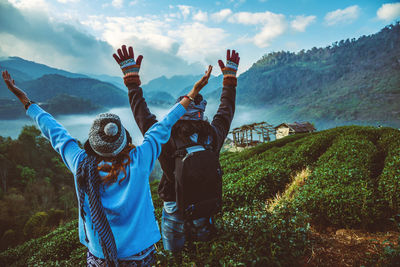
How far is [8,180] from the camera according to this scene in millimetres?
43219

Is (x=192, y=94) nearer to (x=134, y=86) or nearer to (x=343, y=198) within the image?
(x=134, y=86)

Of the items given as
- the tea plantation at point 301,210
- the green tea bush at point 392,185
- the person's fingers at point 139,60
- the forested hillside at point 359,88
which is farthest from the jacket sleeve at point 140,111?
the forested hillside at point 359,88

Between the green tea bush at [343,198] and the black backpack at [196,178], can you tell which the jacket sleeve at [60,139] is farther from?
the green tea bush at [343,198]

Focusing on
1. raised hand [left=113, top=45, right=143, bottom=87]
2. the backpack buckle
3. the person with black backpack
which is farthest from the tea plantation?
raised hand [left=113, top=45, right=143, bottom=87]

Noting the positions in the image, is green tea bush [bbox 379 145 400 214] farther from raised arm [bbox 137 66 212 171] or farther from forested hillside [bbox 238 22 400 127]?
forested hillside [bbox 238 22 400 127]

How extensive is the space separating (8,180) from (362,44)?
259 meters

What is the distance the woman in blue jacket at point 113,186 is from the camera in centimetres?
172

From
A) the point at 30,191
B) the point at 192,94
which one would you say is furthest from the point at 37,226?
the point at 192,94

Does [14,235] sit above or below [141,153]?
below

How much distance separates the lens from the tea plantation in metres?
2.43

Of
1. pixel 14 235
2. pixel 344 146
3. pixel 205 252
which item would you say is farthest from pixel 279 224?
pixel 14 235

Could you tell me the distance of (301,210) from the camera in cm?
467

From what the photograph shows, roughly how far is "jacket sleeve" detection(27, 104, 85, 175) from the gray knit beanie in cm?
29

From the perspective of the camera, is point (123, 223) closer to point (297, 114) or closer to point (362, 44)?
point (297, 114)
